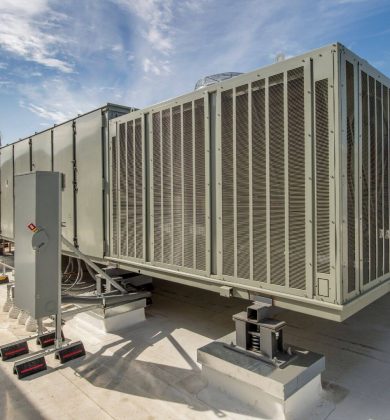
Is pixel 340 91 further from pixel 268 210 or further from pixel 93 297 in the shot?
pixel 93 297

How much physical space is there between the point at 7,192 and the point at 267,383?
8.02 meters

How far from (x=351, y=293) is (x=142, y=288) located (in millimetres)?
3205

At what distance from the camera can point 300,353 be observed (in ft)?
9.74

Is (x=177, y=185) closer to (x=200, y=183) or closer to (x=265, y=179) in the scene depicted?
(x=200, y=183)

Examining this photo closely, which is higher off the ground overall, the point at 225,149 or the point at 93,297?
the point at 225,149

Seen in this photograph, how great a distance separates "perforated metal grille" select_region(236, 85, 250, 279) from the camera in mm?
3328

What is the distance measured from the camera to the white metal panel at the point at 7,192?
325 inches

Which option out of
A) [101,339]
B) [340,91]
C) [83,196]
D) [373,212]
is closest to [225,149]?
[340,91]

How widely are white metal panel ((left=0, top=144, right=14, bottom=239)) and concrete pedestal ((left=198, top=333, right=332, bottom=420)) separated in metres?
6.92

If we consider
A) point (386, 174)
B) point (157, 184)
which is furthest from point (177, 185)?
point (386, 174)

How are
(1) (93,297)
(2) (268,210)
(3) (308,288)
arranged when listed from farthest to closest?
(1) (93,297)
(2) (268,210)
(3) (308,288)

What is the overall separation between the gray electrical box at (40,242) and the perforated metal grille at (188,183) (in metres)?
1.35

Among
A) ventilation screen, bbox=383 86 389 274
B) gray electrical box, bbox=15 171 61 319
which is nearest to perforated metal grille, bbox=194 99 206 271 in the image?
gray electrical box, bbox=15 171 61 319

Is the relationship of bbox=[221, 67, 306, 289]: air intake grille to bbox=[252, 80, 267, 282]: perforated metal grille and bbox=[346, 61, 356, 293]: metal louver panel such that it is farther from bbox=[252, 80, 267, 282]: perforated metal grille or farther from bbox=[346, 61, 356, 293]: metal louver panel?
bbox=[346, 61, 356, 293]: metal louver panel
